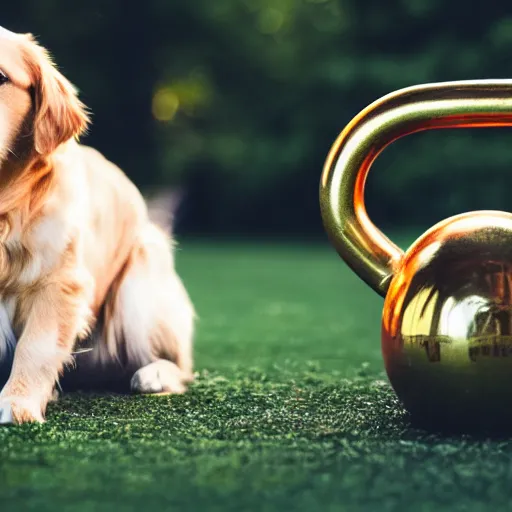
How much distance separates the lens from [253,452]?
5.00 ft

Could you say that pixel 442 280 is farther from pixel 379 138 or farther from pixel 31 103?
pixel 31 103

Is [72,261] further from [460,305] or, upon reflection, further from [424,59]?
[424,59]

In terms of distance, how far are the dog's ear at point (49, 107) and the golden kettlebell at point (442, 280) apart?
0.65 m

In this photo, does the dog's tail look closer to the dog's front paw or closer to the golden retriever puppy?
the golden retriever puppy

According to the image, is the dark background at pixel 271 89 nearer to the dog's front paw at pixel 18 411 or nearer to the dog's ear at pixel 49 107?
the dog's ear at pixel 49 107

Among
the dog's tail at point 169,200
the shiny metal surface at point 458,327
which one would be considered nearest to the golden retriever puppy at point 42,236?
the shiny metal surface at point 458,327

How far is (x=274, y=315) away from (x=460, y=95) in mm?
2938

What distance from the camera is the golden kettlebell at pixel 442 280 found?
156 centimetres

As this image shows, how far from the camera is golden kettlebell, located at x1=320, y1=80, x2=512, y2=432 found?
1.56m

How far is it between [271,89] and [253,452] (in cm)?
1428

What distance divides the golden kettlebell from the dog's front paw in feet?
2.36

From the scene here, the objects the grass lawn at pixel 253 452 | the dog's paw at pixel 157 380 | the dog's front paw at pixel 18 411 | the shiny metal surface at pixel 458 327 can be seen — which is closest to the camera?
the grass lawn at pixel 253 452

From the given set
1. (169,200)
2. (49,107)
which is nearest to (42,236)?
(49,107)

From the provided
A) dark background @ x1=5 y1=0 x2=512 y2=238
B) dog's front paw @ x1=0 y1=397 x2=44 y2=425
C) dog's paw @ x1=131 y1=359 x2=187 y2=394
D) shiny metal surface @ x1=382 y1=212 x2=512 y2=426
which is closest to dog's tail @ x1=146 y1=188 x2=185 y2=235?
dark background @ x1=5 y1=0 x2=512 y2=238
